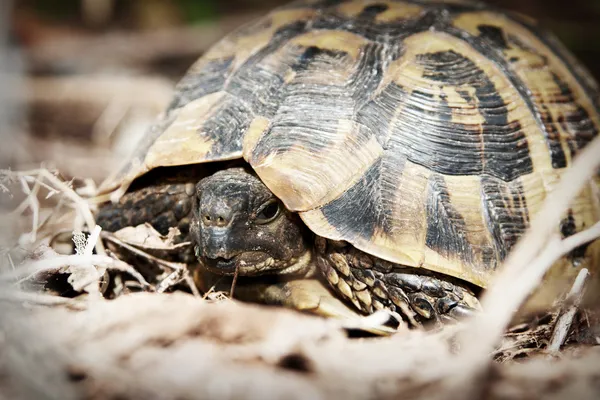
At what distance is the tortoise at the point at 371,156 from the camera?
7.77 ft

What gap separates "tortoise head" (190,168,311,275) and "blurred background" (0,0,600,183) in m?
2.01

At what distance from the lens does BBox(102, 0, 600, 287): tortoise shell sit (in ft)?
7.78

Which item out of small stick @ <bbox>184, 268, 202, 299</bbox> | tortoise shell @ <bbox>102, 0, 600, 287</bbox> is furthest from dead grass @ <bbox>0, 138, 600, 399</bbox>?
small stick @ <bbox>184, 268, 202, 299</bbox>

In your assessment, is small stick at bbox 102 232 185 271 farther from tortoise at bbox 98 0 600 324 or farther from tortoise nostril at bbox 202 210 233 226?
tortoise nostril at bbox 202 210 233 226

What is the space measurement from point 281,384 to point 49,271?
1.18m

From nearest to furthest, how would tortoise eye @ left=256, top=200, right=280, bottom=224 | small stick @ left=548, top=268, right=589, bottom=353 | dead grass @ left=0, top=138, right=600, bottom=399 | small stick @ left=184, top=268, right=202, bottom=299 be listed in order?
dead grass @ left=0, top=138, right=600, bottom=399, small stick @ left=548, top=268, right=589, bottom=353, tortoise eye @ left=256, top=200, right=280, bottom=224, small stick @ left=184, top=268, right=202, bottom=299

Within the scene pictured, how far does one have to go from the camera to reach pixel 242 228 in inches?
94.2

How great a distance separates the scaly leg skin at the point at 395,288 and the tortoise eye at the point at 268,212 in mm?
232

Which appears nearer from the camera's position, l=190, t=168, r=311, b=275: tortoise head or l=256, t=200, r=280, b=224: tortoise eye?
l=190, t=168, r=311, b=275: tortoise head

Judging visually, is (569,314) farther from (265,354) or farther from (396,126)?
(265,354)

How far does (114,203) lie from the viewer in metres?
2.86

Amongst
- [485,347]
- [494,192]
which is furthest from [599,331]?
[485,347]

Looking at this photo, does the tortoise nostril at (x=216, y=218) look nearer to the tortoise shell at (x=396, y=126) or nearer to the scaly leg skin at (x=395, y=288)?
the tortoise shell at (x=396, y=126)

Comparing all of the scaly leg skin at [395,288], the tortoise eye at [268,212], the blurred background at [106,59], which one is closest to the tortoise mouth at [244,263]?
the tortoise eye at [268,212]
